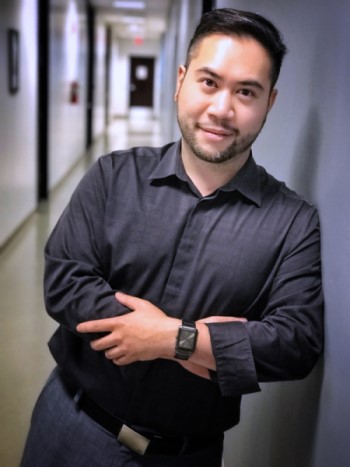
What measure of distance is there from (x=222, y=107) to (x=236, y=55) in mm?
107

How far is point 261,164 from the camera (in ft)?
6.25

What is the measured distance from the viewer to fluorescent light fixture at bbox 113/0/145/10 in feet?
33.9

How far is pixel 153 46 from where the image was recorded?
21.4 meters

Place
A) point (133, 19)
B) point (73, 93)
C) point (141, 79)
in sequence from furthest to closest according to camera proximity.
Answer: point (141, 79) < point (133, 19) < point (73, 93)

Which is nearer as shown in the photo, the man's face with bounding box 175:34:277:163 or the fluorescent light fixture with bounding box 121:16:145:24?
the man's face with bounding box 175:34:277:163

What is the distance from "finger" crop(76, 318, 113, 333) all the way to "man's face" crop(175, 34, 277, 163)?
40cm

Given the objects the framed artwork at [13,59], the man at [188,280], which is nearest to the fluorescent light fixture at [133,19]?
the framed artwork at [13,59]

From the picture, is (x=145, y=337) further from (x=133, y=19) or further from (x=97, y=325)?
(x=133, y=19)

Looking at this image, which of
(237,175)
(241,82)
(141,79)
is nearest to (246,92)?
(241,82)

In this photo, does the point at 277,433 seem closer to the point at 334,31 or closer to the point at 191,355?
the point at 191,355

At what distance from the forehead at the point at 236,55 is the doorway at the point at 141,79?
2324 centimetres

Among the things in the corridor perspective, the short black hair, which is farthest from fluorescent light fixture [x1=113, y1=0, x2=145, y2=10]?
the short black hair

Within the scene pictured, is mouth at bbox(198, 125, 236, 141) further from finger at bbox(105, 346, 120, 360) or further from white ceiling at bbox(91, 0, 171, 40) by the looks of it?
white ceiling at bbox(91, 0, 171, 40)

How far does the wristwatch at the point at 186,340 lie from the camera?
102 centimetres
